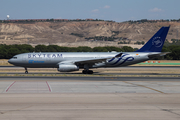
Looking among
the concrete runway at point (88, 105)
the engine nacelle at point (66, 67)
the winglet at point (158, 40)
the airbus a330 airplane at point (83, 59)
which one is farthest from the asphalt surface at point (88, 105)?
the winglet at point (158, 40)

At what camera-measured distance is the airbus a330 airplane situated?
41750 millimetres

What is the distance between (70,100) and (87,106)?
2339mm

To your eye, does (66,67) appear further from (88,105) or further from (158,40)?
(88,105)

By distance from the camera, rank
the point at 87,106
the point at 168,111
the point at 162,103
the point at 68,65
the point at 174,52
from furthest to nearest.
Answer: the point at 174,52 < the point at 68,65 < the point at 162,103 < the point at 87,106 < the point at 168,111

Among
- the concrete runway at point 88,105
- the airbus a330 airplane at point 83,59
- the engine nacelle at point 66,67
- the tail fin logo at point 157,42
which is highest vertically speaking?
the tail fin logo at point 157,42

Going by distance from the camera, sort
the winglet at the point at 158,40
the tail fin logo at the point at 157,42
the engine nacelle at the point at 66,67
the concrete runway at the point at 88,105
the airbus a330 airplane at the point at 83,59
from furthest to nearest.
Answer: the tail fin logo at the point at 157,42, the winglet at the point at 158,40, the airbus a330 airplane at the point at 83,59, the engine nacelle at the point at 66,67, the concrete runway at the point at 88,105

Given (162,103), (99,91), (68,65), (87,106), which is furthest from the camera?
(68,65)

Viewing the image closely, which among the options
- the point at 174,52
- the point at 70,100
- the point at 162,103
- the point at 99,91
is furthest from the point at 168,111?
the point at 174,52

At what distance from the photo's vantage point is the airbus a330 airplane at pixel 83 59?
→ 41.8m

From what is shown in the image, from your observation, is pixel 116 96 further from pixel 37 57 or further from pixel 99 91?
pixel 37 57

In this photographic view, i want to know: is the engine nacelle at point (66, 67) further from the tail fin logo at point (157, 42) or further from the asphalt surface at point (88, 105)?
the asphalt surface at point (88, 105)

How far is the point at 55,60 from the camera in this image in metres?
42.0

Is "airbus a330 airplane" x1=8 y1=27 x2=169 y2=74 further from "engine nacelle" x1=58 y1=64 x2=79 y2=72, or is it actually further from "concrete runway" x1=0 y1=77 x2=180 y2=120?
"concrete runway" x1=0 y1=77 x2=180 y2=120

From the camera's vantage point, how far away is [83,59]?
141 feet
